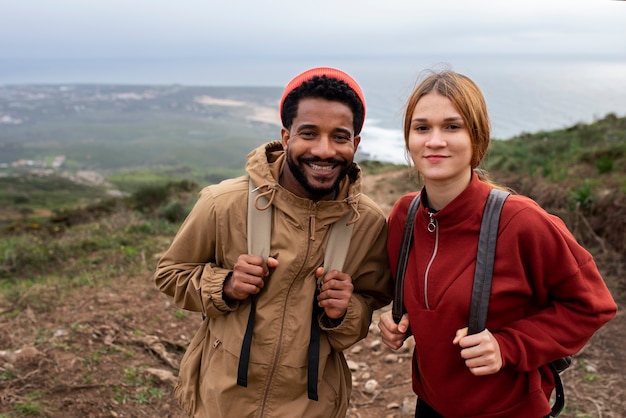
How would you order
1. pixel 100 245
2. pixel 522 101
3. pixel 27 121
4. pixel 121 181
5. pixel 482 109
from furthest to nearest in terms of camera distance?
pixel 27 121
pixel 121 181
pixel 522 101
pixel 100 245
pixel 482 109

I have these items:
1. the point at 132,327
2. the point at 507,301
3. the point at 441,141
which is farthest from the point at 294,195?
the point at 132,327

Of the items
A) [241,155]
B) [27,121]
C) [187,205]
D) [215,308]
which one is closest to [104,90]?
[27,121]

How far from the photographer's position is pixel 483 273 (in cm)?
154

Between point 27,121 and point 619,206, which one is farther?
point 27,121

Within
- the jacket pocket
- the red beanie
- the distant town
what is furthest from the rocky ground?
the distant town

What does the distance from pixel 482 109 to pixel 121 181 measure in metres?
50.3

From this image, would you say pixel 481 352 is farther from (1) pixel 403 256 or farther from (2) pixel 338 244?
(2) pixel 338 244

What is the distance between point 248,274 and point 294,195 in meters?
0.34

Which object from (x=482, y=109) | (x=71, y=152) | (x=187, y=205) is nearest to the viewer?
(x=482, y=109)

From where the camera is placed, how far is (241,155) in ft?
236

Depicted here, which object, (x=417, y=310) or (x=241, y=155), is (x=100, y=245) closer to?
(x=417, y=310)

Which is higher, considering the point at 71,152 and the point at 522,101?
the point at 522,101

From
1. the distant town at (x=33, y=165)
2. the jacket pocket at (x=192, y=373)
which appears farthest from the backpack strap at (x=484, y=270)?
Answer: the distant town at (x=33, y=165)

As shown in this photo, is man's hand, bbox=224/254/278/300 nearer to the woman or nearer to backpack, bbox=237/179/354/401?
backpack, bbox=237/179/354/401
